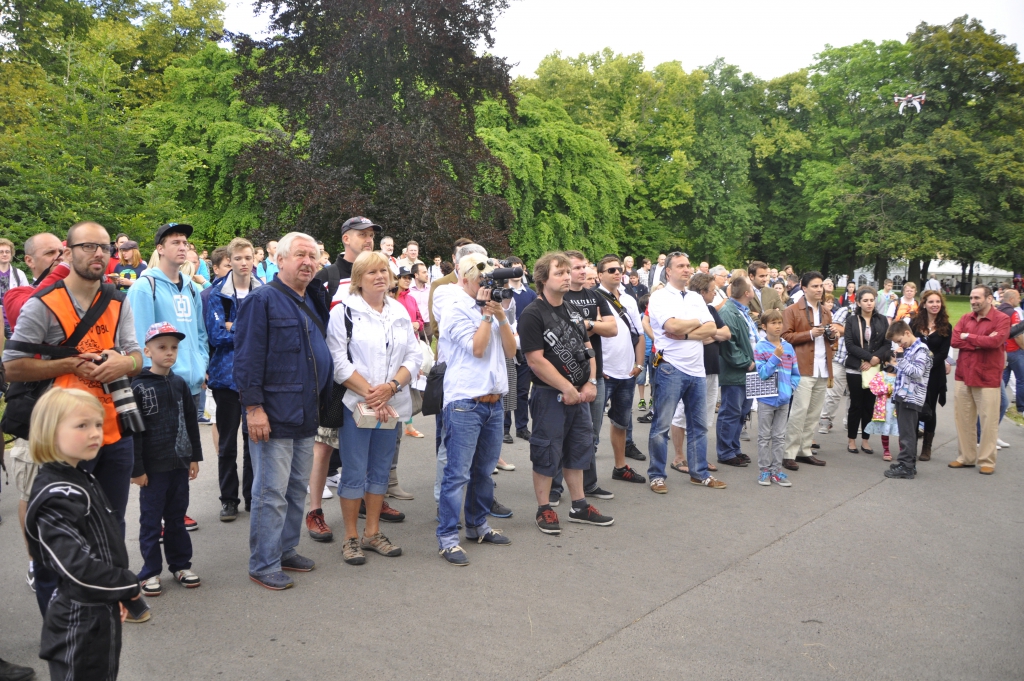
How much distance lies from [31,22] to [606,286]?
34.7m

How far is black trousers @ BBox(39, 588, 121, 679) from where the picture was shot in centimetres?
289

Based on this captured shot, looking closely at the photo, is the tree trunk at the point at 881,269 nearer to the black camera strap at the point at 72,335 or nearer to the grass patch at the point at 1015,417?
the grass patch at the point at 1015,417

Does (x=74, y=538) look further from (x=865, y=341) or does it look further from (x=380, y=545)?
(x=865, y=341)

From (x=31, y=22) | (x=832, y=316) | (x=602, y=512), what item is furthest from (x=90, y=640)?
(x=31, y=22)

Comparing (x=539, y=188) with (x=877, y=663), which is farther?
(x=539, y=188)

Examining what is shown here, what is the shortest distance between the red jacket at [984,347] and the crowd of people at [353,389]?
0.08 feet

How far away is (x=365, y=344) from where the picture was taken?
5.22m

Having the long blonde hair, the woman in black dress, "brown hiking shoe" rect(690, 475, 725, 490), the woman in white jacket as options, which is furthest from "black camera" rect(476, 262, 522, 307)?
the woman in black dress

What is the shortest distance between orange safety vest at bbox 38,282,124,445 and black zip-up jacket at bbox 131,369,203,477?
466 millimetres

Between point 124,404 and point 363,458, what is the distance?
1623mm

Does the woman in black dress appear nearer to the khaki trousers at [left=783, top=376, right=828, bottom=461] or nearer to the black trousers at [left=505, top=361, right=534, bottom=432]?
the khaki trousers at [left=783, top=376, right=828, bottom=461]

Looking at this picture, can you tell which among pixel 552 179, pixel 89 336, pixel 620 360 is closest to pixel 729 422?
pixel 620 360

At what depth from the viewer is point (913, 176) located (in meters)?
38.9

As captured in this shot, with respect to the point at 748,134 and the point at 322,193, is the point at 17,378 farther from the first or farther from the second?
the point at 748,134
